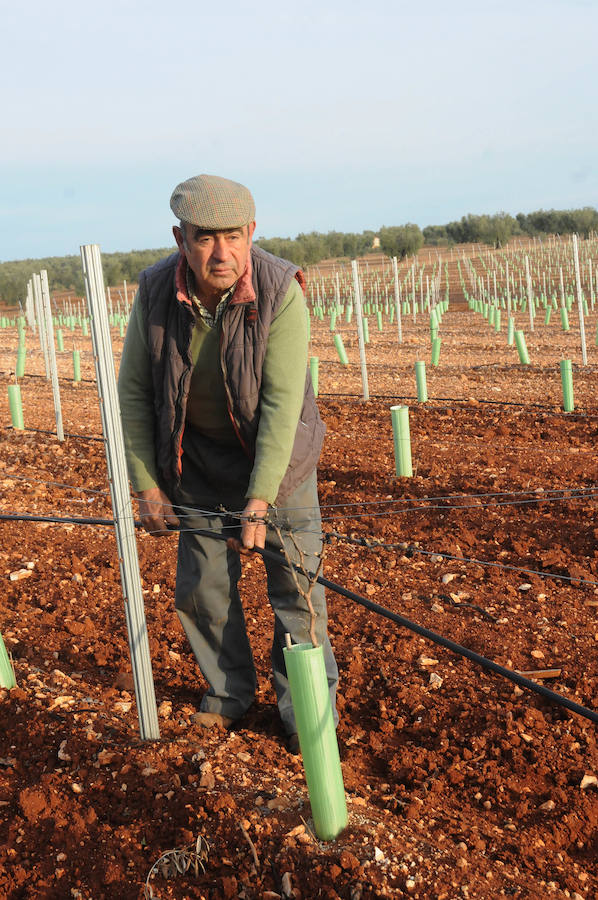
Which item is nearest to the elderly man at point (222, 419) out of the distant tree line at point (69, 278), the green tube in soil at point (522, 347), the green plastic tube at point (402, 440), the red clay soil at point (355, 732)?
the red clay soil at point (355, 732)

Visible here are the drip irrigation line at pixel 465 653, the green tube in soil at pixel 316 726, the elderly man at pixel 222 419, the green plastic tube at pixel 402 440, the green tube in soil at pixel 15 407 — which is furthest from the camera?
the green tube in soil at pixel 15 407

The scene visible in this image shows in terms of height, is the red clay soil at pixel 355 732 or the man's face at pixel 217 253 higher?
the man's face at pixel 217 253

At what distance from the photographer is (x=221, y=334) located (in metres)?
2.45

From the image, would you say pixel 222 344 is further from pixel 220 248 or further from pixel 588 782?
pixel 588 782

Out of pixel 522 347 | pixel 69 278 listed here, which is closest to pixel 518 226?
pixel 69 278

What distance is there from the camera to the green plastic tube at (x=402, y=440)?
239 inches

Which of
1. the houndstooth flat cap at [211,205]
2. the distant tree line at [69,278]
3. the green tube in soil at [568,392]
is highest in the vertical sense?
the distant tree line at [69,278]

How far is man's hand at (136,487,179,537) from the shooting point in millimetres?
2664

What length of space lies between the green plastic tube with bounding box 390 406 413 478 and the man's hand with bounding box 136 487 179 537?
3.53m

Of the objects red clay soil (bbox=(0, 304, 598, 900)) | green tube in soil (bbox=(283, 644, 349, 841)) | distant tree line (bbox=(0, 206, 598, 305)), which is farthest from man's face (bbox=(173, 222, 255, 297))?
distant tree line (bbox=(0, 206, 598, 305))

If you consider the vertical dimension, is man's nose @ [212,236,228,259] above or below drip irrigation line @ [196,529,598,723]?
above

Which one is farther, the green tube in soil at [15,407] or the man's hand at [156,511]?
the green tube in soil at [15,407]

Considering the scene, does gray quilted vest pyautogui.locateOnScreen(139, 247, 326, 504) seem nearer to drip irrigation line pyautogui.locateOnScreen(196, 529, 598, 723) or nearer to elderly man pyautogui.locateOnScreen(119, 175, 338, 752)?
elderly man pyautogui.locateOnScreen(119, 175, 338, 752)

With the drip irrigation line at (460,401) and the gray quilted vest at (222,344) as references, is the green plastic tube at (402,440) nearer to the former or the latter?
the drip irrigation line at (460,401)
